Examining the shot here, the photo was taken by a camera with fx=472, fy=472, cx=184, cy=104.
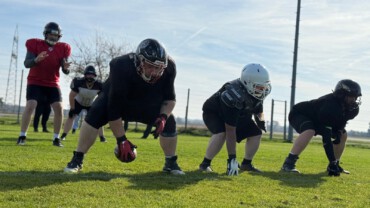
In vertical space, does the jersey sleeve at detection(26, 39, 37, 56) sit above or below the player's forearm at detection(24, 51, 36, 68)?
above

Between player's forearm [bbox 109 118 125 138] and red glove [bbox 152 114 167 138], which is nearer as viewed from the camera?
red glove [bbox 152 114 167 138]

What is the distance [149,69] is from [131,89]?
1.68 feet

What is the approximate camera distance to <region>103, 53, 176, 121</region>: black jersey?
5.60m

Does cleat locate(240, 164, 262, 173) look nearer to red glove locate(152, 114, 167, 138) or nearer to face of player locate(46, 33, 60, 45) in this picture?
red glove locate(152, 114, 167, 138)

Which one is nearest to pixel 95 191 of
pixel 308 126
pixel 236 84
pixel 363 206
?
pixel 363 206

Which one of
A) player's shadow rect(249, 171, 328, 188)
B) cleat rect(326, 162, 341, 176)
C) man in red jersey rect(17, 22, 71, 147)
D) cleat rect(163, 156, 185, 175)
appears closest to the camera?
player's shadow rect(249, 171, 328, 188)

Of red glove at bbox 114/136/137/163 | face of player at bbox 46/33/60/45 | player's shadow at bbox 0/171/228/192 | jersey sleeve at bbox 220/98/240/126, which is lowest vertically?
player's shadow at bbox 0/171/228/192

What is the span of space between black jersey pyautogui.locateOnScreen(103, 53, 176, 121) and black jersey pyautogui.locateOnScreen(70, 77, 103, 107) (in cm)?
545

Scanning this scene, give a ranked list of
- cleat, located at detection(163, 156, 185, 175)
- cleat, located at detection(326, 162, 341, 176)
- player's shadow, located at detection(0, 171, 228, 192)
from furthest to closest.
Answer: cleat, located at detection(326, 162, 341, 176), cleat, located at detection(163, 156, 185, 175), player's shadow, located at detection(0, 171, 228, 192)

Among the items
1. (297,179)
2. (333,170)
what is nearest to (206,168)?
(297,179)

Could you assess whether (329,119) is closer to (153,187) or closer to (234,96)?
(234,96)

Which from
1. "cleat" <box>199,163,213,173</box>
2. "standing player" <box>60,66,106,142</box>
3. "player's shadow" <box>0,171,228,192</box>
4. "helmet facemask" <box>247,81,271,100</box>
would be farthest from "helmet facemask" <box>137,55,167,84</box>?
"standing player" <box>60,66,106,142</box>

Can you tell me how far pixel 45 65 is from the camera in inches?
366

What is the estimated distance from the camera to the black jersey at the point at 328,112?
7.48 meters
